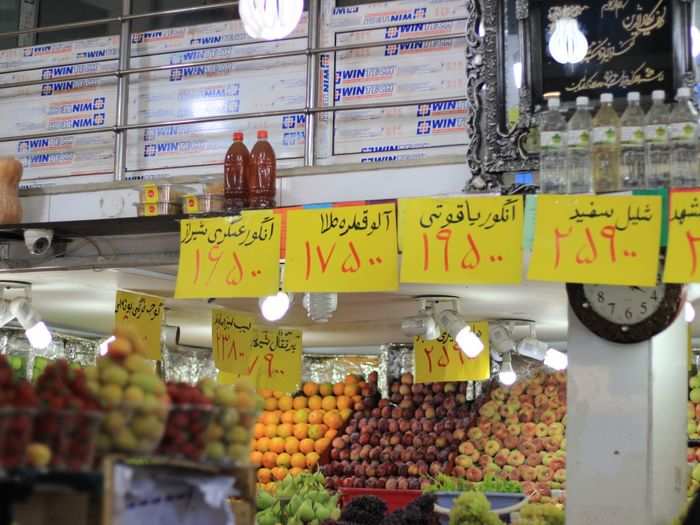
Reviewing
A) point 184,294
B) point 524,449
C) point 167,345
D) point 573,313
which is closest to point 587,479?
point 573,313

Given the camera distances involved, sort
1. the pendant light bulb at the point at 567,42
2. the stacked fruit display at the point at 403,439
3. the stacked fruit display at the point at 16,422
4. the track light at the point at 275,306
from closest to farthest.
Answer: the stacked fruit display at the point at 16,422
the pendant light bulb at the point at 567,42
the track light at the point at 275,306
the stacked fruit display at the point at 403,439

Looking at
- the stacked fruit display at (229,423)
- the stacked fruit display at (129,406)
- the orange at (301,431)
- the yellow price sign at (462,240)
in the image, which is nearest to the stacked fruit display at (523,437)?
the orange at (301,431)

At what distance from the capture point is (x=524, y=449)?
10.6 m

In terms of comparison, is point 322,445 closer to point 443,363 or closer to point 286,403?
point 286,403

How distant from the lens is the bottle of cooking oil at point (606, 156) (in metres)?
5.12

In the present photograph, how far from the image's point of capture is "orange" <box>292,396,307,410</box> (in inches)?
463

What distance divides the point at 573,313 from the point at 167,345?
6390 mm

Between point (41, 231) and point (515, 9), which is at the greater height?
point (515, 9)

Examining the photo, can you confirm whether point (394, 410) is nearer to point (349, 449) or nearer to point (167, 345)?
point (349, 449)

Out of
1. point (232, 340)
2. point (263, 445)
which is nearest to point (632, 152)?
point (232, 340)

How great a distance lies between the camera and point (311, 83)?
256 inches

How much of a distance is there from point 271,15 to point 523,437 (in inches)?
263

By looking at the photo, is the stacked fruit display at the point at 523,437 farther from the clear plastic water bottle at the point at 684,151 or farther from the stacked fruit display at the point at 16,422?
the stacked fruit display at the point at 16,422

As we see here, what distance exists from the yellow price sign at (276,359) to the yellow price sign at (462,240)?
9.82ft
